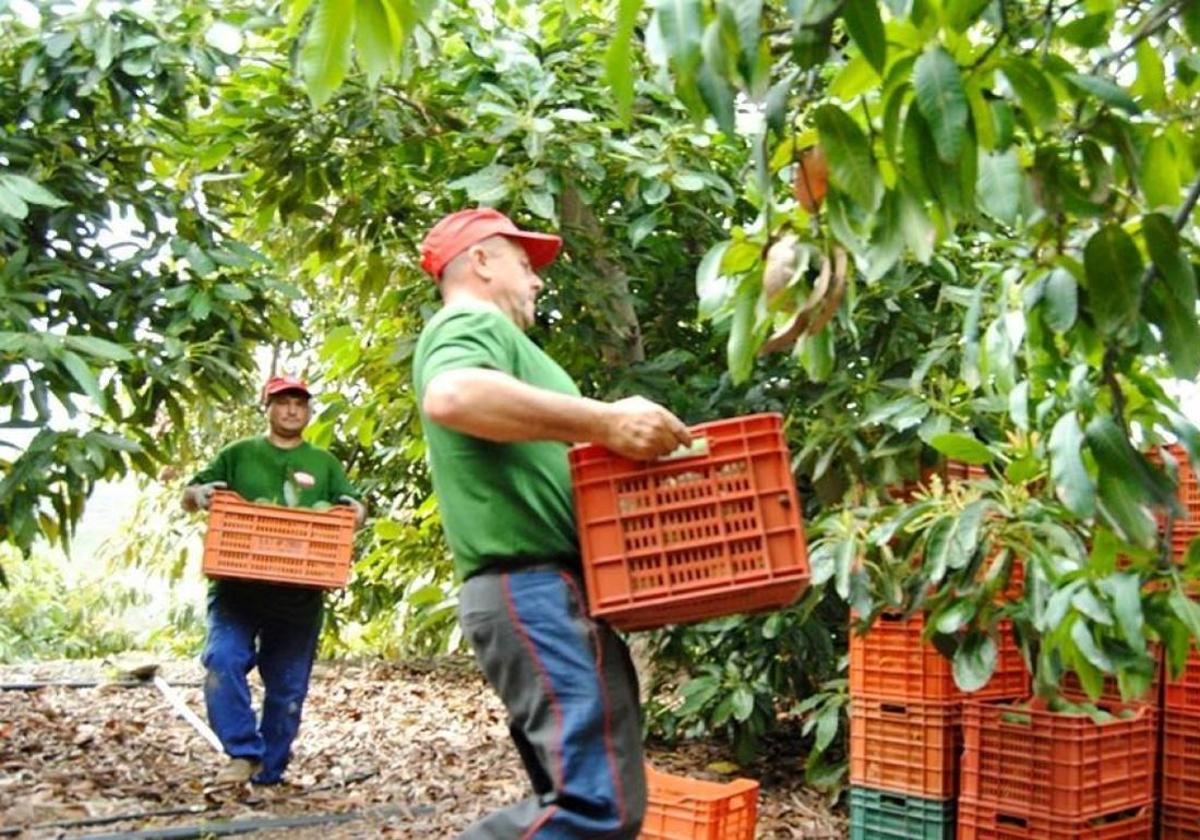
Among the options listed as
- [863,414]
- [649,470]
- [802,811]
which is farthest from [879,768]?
[649,470]

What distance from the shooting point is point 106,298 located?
472cm

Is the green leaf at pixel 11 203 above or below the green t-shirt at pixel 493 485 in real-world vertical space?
above

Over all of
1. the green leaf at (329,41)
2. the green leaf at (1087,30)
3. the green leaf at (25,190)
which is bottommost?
the green leaf at (329,41)

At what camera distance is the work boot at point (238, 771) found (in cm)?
500

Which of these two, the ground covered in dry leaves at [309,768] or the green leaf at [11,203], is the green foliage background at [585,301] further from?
the ground covered in dry leaves at [309,768]

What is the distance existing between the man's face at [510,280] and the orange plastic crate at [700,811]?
136 centimetres

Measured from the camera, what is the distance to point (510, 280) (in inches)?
109

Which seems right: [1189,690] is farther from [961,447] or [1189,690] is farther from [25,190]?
[25,190]

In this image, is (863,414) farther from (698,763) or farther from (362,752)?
(362,752)

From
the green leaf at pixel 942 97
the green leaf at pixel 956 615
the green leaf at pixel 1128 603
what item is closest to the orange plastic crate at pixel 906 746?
the green leaf at pixel 956 615

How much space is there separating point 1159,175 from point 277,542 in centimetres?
374

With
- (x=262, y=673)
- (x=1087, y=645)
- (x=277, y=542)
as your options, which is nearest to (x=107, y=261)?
(x=277, y=542)

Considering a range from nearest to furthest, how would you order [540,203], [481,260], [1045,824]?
1. [481,260]
2. [1045,824]
3. [540,203]

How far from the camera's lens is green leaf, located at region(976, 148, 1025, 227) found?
1677 mm
